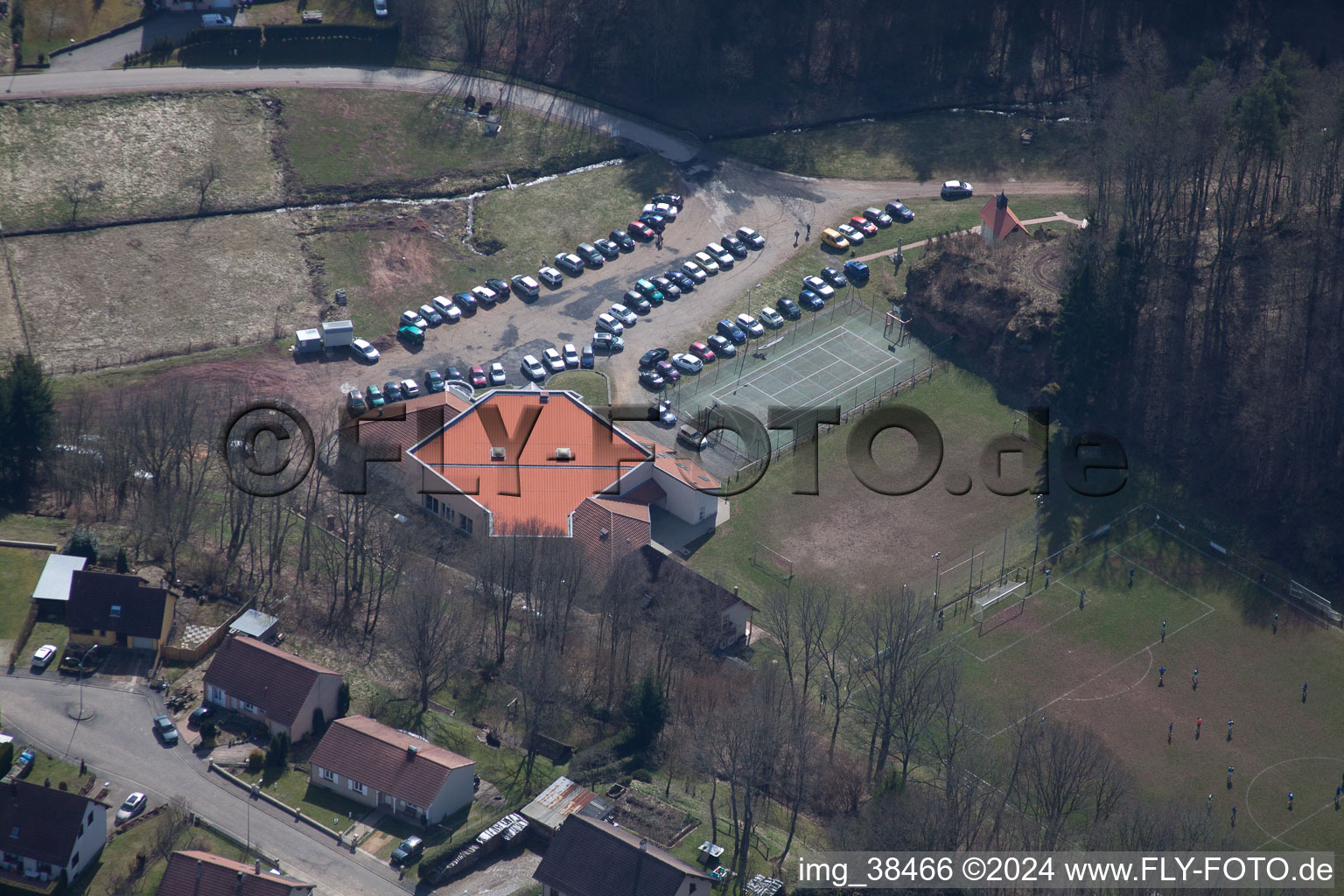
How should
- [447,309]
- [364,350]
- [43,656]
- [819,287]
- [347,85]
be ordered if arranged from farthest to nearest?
[347,85], [819,287], [447,309], [364,350], [43,656]

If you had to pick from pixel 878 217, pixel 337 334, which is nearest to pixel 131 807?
pixel 337 334

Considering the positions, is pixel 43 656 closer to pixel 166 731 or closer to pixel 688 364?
pixel 166 731

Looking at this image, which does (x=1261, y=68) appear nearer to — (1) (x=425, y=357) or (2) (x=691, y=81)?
(2) (x=691, y=81)

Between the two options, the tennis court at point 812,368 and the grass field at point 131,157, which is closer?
the tennis court at point 812,368

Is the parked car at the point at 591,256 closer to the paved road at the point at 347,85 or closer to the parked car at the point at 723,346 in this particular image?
the parked car at the point at 723,346

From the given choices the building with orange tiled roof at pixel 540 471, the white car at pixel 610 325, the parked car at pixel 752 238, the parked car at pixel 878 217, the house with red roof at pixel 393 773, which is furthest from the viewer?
the parked car at pixel 878 217

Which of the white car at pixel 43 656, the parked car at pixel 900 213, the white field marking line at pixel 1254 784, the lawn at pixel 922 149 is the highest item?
the lawn at pixel 922 149

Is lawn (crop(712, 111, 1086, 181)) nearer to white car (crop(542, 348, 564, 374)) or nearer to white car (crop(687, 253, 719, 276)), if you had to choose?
white car (crop(687, 253, 719, 276))

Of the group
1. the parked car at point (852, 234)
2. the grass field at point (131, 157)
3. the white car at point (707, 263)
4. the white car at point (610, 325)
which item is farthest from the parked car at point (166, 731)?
the parked car at point (852, 234)
